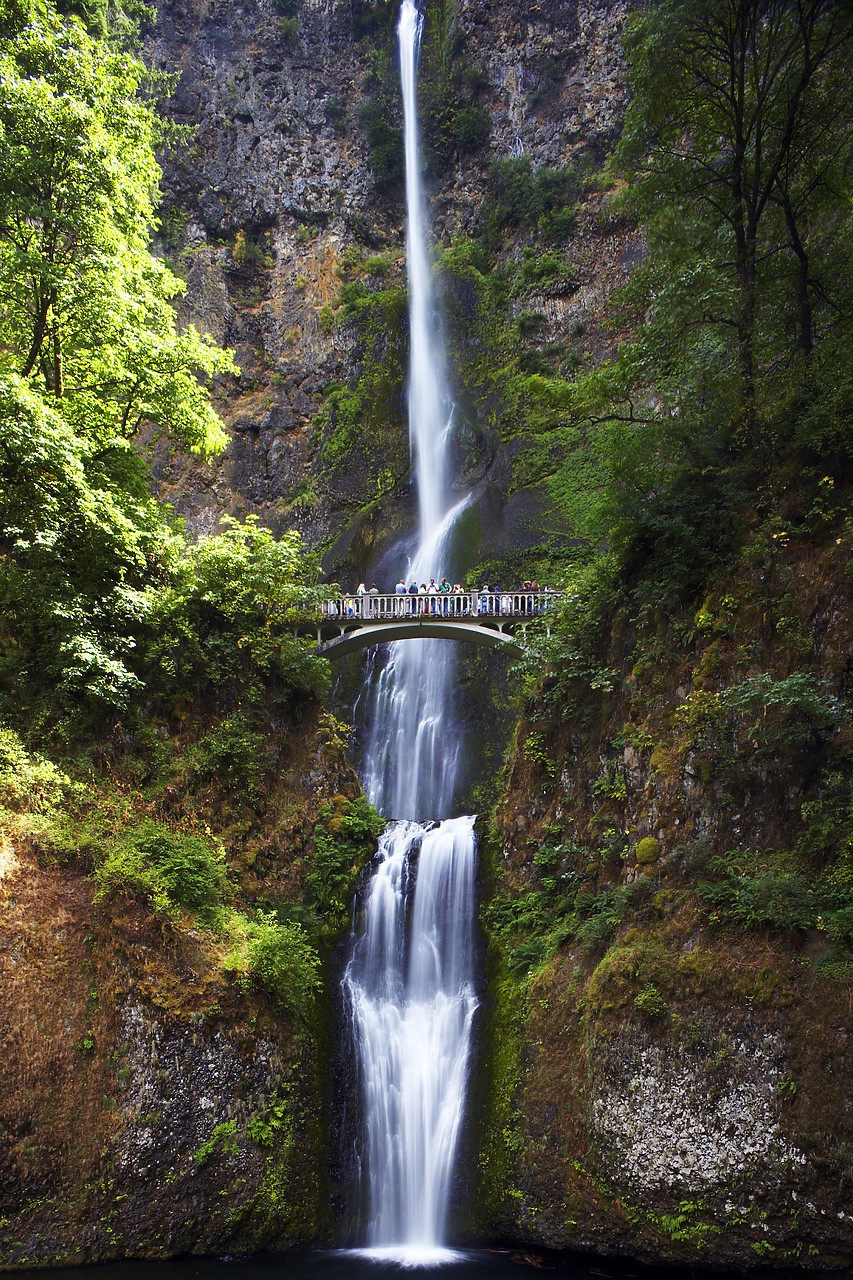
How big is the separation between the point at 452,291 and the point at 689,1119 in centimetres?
3417

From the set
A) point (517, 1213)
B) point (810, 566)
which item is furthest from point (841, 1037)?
point (810, 566)

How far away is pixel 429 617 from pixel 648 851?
10296 mm

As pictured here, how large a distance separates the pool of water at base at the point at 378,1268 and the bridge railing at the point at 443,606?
13.3 m

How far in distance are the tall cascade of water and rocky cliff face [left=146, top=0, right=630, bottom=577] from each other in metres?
9.06

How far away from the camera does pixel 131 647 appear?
13.5 metres

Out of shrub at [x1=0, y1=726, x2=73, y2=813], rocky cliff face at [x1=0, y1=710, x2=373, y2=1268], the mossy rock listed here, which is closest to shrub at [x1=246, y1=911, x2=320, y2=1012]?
rocky cliff face at [x1=0, y1=710, x2=373, y2=1268]

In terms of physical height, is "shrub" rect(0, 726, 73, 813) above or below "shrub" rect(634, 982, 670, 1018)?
above

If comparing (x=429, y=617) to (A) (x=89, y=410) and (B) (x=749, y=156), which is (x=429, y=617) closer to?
(A) (x=89, y=410)

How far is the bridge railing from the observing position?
64.6ft

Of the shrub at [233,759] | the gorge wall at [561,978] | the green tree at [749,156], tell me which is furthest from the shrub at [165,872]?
the green tree at [749,156]

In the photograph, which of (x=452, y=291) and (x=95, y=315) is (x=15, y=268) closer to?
(x=95, y=315)

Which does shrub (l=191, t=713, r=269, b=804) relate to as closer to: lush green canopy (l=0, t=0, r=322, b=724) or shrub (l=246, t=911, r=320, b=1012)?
lush green canopy (l=0, t=0, r=322, b=724)

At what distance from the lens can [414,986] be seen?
13.8m

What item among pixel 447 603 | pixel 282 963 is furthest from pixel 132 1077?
pixel 447 603
